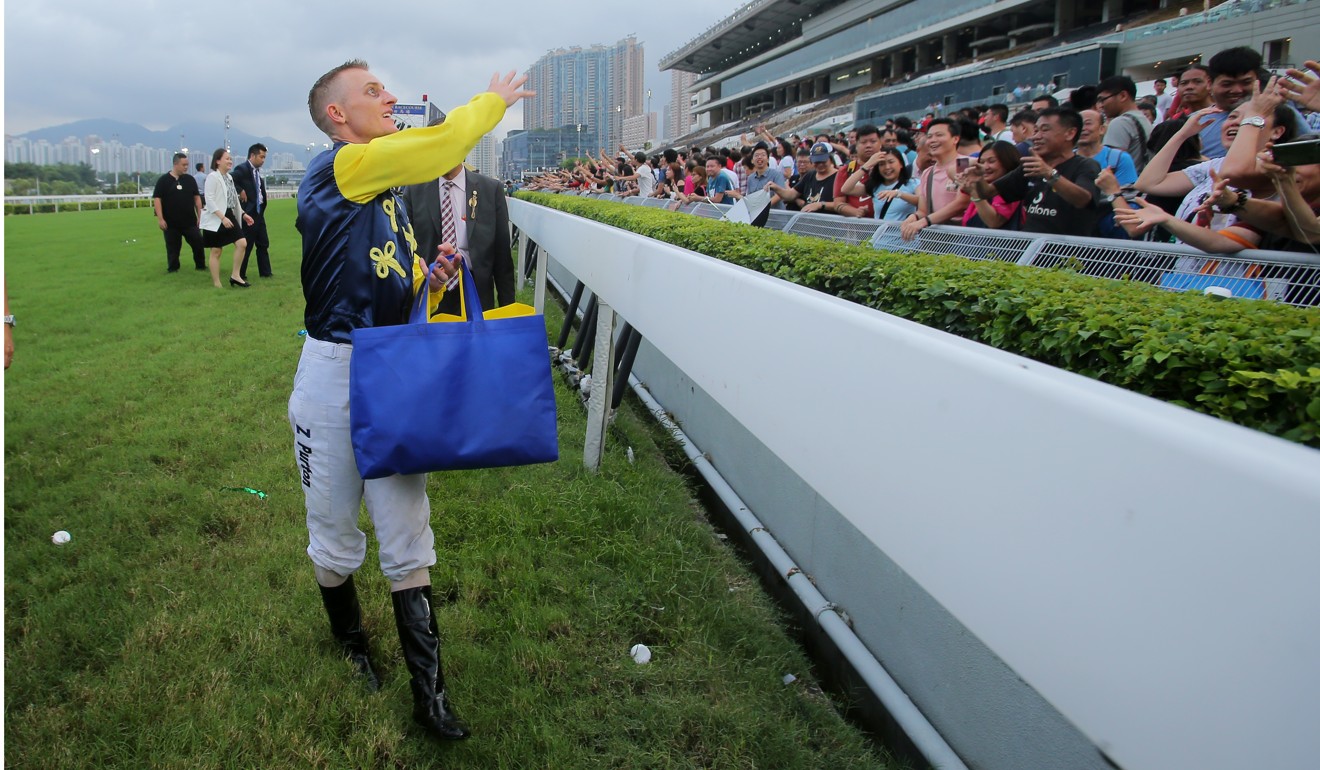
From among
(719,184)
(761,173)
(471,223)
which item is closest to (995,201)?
(471,223)

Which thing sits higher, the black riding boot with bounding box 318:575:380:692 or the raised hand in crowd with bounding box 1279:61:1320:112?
the raised hand in crowd with bounding box 1279:61:1320:112

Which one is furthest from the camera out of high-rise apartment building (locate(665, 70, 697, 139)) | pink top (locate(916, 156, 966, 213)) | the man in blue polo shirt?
high-rise apartment building (locate(665, 70, 697, 139))

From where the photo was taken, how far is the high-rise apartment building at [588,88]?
102m

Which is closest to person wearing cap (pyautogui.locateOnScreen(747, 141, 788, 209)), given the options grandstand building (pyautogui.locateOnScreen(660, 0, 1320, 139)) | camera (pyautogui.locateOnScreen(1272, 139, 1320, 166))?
camera (pyautogui.locateOnScreen(1272, 139, 1320, 166))

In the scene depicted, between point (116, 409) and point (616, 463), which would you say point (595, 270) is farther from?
point (116, 409)

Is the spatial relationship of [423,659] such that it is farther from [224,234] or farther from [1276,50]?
[1276,50]

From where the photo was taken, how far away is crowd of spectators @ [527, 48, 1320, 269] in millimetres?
3205

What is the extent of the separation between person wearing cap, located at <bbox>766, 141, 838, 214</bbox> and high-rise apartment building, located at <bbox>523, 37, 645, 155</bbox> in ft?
294

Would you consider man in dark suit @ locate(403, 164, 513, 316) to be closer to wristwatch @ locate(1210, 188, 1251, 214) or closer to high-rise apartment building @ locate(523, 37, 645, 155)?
wristwatch @ locate(1210, 188, 1251, 214)

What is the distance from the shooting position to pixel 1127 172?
208 inches

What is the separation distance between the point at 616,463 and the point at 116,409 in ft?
12.6

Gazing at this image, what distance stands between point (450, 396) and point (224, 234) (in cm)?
1130

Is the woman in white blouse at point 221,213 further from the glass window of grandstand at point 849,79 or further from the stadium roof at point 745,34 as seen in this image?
the stadium roof at point 745,34

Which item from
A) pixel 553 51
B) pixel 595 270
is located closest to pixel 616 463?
pixel 595 270
